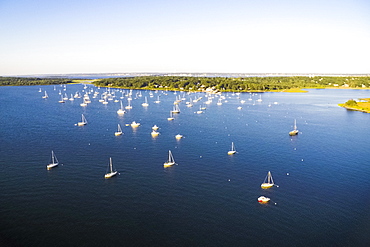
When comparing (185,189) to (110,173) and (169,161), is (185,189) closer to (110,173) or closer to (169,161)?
(169,161)

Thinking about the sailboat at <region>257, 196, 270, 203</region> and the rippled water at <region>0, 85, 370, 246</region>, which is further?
the sailboat at <region>257, 196, 270, 203</region>

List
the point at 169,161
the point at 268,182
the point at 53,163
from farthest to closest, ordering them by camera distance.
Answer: the point at 169,161 → the point at 53,163 → the point at 268,182

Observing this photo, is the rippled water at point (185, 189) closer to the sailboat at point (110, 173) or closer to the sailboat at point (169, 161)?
the sailboat at point (110, 173)

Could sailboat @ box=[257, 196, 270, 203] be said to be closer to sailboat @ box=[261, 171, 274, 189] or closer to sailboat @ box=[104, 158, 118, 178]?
sailboat @ box=[261, 171, 274, 189]

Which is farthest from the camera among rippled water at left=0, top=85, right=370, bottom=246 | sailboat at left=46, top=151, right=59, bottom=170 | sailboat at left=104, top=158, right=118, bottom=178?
sailboat at left=46, top=151, right=59, bottom=170

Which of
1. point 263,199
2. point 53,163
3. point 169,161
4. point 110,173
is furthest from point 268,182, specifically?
point 53,163

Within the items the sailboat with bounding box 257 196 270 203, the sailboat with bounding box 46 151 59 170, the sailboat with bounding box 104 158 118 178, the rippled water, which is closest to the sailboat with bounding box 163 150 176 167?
the rippled water

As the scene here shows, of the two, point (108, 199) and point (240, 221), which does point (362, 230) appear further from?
point (108, 199)

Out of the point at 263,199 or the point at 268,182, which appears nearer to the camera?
the point at 263,199

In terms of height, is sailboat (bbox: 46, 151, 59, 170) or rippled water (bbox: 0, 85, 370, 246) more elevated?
sailboat (bbox: 46, 151, 59, 170)
